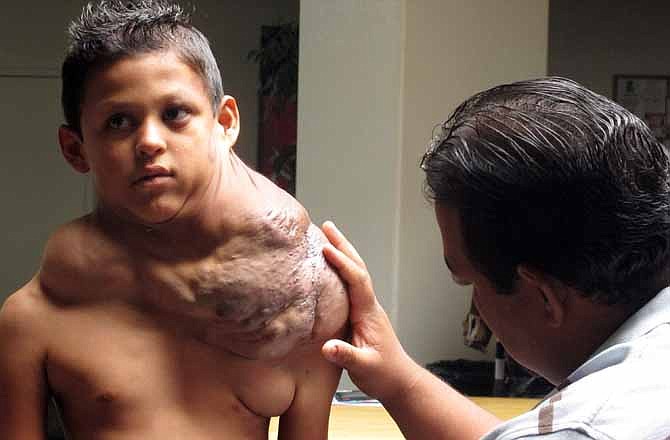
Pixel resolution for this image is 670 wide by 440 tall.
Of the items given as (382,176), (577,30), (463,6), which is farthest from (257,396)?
(577,30)

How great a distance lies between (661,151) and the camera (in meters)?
0.98

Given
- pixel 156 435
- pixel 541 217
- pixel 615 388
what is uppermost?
pixel 541 217

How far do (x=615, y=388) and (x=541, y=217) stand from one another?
19cm

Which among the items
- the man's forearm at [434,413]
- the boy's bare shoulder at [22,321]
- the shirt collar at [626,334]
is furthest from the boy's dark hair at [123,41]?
the shirt collar at [626,334]

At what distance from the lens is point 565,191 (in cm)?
93

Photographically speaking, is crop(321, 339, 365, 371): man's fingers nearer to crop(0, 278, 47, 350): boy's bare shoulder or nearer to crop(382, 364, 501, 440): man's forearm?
crop(382, 364, 501, 440): man's forearm

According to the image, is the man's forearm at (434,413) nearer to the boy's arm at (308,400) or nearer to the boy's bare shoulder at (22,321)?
the boy's arm at (308,400)

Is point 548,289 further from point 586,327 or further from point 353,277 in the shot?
point 353,277

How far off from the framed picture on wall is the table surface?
110 inches

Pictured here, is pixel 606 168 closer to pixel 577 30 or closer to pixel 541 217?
pixel 541 217

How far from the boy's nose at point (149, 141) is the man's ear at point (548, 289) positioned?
490 mm

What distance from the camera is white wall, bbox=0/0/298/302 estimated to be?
211 inches

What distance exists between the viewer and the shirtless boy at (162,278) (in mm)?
1202

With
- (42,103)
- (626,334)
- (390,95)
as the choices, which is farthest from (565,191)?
(42,103)
